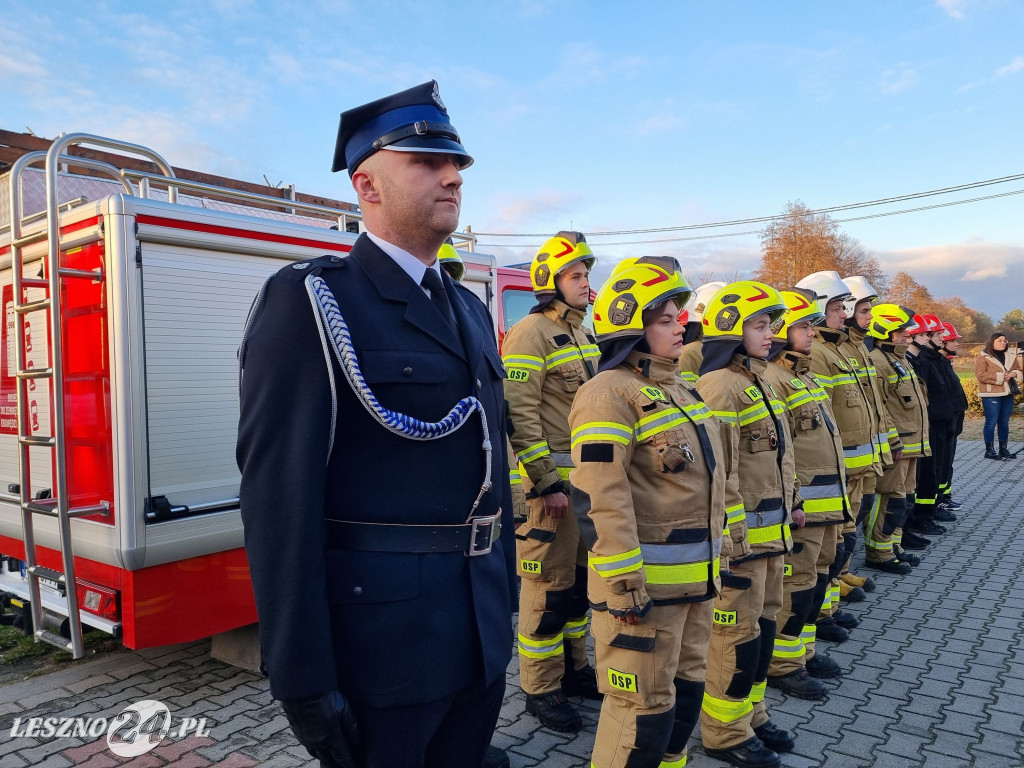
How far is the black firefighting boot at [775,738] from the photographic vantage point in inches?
143

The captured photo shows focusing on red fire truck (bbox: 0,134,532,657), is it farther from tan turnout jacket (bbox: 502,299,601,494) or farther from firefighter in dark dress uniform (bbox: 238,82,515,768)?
firefighter in dark dress uniform (bbox: 238,82,515,768)

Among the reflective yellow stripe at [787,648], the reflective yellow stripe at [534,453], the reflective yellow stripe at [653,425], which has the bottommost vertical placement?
the reflective yellow stripe at [787,648]

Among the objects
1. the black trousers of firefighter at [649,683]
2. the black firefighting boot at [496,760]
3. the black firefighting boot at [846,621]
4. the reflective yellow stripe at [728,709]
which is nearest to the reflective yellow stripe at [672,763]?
the black trousers of firefighter at [649,683]

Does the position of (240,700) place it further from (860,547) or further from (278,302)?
(860,547)

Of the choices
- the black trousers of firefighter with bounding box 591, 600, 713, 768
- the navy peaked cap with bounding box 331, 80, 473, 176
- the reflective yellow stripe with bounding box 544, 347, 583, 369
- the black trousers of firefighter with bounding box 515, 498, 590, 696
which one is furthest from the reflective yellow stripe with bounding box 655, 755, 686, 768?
the navy peaked cap with bounding box 331, 80, 473, 176

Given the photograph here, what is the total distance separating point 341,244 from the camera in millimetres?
4949

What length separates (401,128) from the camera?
5.65 ft

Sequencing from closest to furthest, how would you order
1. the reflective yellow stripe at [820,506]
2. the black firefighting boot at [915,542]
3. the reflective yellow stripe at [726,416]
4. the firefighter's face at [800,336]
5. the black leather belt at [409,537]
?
the black leather belt at [409,537]
the reflective yellow stripe at [726,416]
the reflective yellow stripe at [820,506]
the firefighter's face at [800,336]
the black firefighting boot at [915,542]

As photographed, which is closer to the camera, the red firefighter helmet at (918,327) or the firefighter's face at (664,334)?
the firefighter's face at (664,334)

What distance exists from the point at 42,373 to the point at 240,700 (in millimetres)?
2183

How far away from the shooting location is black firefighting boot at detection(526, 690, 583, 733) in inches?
153

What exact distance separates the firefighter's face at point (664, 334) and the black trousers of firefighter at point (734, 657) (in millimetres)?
1125

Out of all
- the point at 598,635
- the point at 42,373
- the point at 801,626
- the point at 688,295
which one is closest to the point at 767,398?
the point at 688,295

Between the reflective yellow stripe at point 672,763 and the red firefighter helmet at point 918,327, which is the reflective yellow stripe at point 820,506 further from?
the red firefighter helmet at point 918,327
